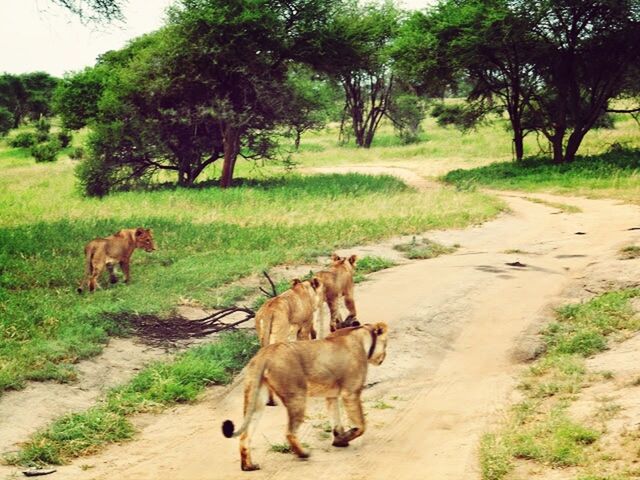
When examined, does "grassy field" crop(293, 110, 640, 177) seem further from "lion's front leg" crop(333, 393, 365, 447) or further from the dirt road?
"lion's front leg" crop(333, 393, 365, 447)

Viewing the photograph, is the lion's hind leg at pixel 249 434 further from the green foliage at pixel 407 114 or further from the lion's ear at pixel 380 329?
the green foliage at pixel 407 114

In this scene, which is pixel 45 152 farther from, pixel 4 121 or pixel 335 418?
pixel 335 418

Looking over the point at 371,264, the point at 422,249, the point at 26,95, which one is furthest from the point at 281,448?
the point at 26,95

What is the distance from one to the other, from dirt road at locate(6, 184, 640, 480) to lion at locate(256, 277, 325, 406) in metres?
0.69

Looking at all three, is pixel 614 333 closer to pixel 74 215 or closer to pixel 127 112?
pixel 74 215

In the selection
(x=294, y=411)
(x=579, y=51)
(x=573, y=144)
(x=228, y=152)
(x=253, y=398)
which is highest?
(x=579, y=51)

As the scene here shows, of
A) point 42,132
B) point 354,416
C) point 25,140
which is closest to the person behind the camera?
point 354,416

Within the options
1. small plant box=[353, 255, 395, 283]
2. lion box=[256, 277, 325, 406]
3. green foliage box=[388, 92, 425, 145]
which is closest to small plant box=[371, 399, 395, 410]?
lion box=[256, 277, 325, 406]

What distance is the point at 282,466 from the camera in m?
5.66

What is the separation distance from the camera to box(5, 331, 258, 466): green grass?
632cm

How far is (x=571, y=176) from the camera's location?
1065 inches

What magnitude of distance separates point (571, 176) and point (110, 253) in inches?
773

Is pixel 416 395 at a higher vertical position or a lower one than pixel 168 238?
lower

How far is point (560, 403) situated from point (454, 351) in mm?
2066
